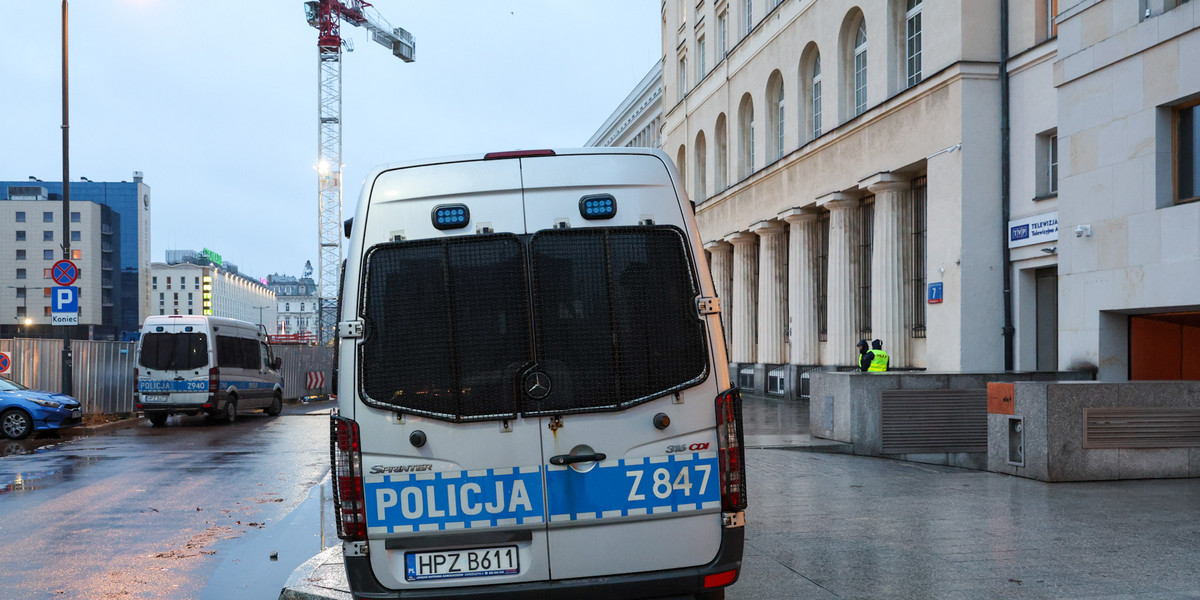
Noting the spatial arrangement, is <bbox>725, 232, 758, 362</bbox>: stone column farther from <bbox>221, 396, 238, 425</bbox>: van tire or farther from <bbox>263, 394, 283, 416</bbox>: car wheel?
<bbox>221, 396, 238, 425</bbox>: van tire

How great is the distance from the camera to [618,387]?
4.76m

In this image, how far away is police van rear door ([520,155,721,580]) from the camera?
186 inches

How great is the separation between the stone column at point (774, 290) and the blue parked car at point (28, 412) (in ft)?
63.7

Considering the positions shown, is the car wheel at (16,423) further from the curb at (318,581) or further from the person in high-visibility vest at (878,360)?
the person in high-visibility vest at (878,360)

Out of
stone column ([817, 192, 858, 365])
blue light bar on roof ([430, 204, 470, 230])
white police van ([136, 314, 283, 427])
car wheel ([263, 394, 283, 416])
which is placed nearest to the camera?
blue light bar on roof ([430, 204, 470, 230])

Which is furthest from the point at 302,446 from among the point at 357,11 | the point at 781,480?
the point at 357,11

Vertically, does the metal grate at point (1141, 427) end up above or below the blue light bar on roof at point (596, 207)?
below

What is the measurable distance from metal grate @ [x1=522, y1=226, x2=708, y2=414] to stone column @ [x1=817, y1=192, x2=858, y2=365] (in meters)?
21.1

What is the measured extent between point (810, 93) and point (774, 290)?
241 inches

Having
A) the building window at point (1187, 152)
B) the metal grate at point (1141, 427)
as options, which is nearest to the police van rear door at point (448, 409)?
the metal grate at point (1141, 427)

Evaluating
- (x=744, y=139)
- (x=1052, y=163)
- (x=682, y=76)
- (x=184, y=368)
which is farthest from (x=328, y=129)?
(x=1052, y=163)

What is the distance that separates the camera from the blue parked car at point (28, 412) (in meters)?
18.5

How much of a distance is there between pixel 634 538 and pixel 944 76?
692 inches

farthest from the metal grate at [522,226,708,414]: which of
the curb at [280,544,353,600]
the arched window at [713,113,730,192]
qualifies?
the arched window at [713,113,730,192]
